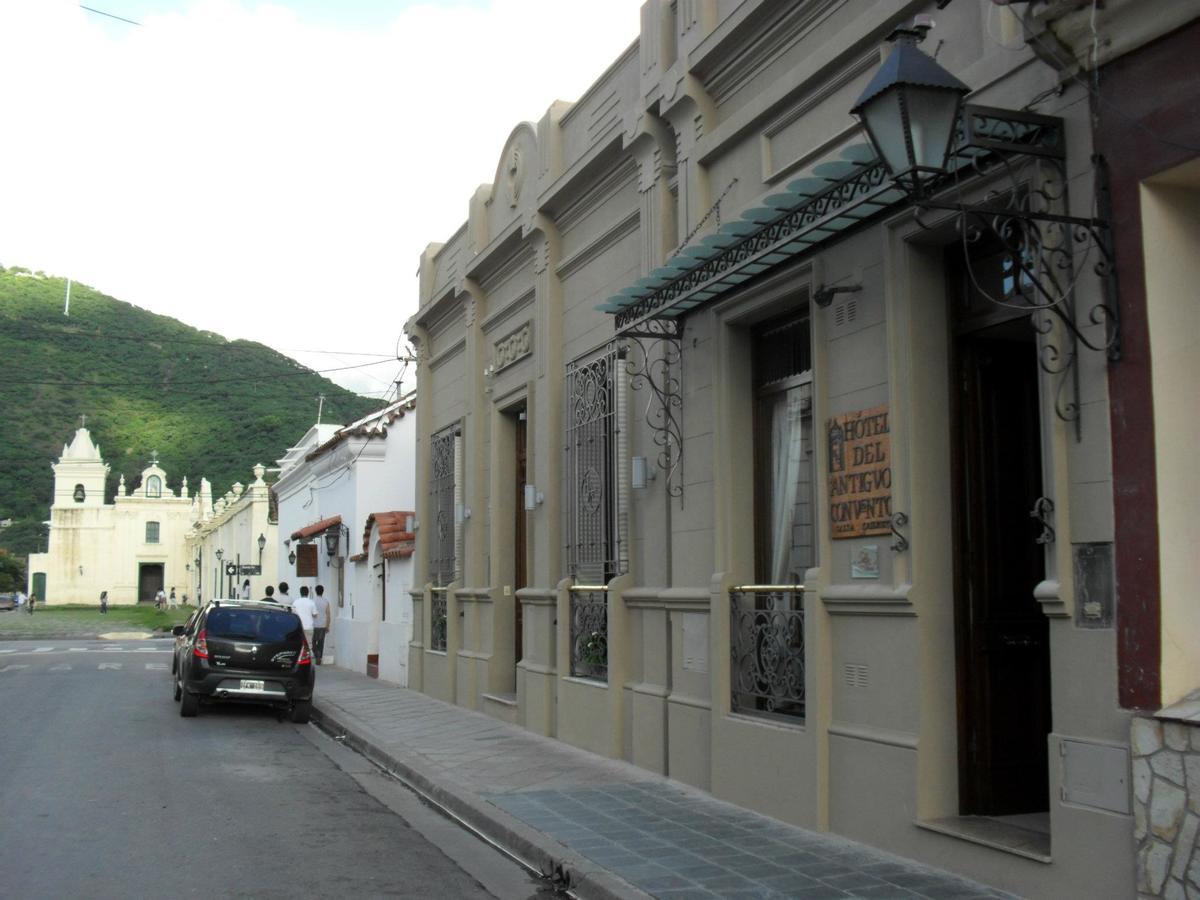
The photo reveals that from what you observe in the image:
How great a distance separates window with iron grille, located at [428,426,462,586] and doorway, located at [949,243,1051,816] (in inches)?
412

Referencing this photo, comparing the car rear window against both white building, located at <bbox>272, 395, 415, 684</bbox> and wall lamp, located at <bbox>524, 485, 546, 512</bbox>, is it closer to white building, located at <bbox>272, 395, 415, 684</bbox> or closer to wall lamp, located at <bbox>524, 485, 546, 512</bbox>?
wall lamp, located at <bbox>524, 485, 546, 512</bbox>

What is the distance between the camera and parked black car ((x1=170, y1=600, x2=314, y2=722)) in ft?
50.5

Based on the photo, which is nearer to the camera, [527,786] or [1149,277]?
[1149,277]

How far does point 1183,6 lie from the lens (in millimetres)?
5453

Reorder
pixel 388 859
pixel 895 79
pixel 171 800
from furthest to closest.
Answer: pixel 171 800
pixel 388 859
pixel 895 79

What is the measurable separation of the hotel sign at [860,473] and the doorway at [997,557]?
1.43 feet

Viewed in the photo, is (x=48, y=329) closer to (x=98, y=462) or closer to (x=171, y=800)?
(x=98, y=462)

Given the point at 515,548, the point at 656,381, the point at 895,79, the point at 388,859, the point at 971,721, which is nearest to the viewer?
the point at 895,79

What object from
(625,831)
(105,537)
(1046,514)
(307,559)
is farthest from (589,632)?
(105,537)

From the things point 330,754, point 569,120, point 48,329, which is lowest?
point 330,754

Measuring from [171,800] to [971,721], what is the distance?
631cm

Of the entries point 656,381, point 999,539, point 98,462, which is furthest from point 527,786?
point 98,462

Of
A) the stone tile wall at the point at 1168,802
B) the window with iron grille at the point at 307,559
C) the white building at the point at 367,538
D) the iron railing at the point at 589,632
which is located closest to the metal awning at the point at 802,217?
the stone tile wall at the point at 1168,802

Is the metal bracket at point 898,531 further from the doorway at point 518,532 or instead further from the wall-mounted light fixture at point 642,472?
the doorway at point 518,532
